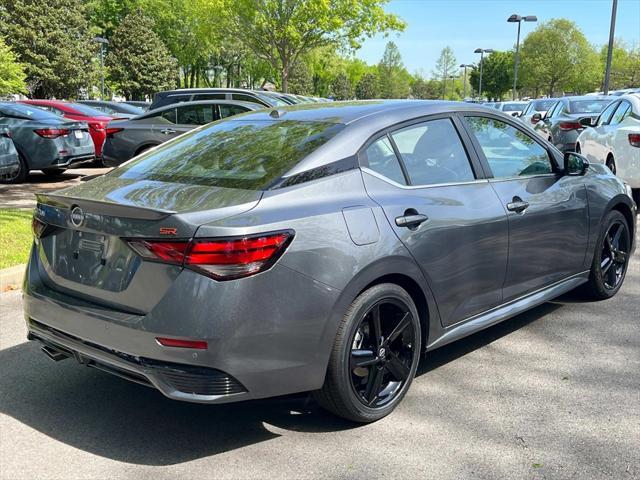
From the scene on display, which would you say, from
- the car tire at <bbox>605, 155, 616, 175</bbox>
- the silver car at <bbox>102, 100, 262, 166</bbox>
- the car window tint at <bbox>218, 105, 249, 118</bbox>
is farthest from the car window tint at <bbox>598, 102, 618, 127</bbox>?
the car window tint at <bbox>218, 105, 249, 118</bbox>

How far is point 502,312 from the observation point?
13.6 feet

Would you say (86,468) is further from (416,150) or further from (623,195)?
(623,195)

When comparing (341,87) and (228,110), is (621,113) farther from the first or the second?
(341,87)

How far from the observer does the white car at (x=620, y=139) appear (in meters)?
9.13

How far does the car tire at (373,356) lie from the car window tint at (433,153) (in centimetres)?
75

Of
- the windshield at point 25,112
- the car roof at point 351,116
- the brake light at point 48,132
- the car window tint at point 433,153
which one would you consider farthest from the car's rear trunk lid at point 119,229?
the windshield at point 25,112

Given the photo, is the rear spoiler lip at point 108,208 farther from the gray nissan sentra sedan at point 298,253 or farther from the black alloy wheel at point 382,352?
the black alloy wheel at point 382,352

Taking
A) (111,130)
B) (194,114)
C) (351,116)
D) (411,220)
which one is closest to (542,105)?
(194,114)

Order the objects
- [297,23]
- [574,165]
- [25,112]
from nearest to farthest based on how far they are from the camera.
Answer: [574,165], [25,112], [297,23]

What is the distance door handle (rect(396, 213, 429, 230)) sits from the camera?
132 inches

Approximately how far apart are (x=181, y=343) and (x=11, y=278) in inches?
143

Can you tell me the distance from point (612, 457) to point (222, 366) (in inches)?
72.7

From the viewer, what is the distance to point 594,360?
13.9ft

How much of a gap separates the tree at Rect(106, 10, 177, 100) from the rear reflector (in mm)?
56319
